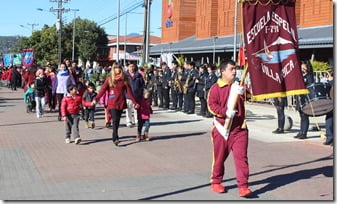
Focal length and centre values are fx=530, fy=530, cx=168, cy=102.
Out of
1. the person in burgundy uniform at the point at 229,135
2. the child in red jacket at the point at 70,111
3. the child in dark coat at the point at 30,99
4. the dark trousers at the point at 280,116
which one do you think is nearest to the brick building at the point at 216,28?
the dark trousers at the point at 280,116

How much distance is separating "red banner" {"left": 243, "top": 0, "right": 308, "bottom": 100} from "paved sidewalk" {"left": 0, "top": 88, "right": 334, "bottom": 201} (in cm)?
145

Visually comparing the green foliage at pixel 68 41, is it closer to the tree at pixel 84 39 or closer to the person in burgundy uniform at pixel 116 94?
the tree at pixel 84 39

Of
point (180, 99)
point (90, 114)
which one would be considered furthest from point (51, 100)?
point (90, 114)

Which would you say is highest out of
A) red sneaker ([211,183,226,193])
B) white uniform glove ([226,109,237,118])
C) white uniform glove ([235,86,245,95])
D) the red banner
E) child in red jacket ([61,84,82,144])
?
the red banner

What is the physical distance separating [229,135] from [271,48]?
1.40 metres

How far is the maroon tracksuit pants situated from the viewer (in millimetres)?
6930

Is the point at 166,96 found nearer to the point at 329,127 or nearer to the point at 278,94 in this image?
the point at 329,127

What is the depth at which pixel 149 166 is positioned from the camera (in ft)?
29.7

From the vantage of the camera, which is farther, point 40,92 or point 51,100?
point 51,100

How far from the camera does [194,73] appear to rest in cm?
1845

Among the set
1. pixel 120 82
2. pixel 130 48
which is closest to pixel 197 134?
pixel 120 82

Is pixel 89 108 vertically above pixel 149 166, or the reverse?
pixel 89 108

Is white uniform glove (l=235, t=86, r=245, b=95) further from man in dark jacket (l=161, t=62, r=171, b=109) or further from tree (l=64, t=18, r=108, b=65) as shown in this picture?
tree (l=64, t=18, r=108, b=65)

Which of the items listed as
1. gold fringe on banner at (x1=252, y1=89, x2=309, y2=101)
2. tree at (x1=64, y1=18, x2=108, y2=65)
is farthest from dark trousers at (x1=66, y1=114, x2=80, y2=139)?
tree at (x1=64, y1=18, x2=108, y2=65)
